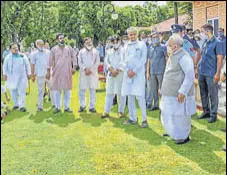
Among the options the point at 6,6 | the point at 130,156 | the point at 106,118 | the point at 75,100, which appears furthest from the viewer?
the point at 75,100

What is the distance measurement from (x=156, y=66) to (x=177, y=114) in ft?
6.21

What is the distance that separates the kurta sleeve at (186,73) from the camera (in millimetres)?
4715

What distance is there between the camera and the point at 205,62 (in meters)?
6.02

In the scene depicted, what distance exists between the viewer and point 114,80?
6.52 metres

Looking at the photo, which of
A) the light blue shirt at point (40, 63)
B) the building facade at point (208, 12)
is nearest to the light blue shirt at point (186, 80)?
the building facade at point (208, 12)

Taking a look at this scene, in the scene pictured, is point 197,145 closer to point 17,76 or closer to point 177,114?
point 177,114

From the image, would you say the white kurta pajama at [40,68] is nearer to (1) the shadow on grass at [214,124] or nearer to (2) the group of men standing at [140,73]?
(2) the group of men standing at [140,73]

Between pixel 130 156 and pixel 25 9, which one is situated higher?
pixel 25 9

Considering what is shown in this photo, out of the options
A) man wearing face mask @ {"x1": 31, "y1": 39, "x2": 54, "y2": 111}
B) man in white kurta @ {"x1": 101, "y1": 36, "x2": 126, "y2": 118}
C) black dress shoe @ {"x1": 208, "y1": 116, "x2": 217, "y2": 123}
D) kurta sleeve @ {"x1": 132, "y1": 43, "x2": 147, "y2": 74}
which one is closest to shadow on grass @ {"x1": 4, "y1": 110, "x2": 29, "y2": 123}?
man wearing face mask @ {"x1": 31, "y1": 39, "x2": 54, "y2": 111}

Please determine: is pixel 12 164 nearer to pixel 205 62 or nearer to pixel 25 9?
pixel 25 9

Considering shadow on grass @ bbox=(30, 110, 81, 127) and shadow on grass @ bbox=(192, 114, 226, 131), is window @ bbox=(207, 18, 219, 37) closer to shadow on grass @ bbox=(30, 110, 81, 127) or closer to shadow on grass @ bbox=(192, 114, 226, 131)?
shadow on grass @ bbox=(192, 114, 226, 131)

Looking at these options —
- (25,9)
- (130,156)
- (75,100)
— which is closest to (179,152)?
(130,156)

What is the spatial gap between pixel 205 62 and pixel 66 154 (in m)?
2.62

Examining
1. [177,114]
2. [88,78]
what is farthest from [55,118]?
[177,114]
